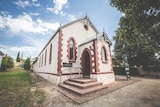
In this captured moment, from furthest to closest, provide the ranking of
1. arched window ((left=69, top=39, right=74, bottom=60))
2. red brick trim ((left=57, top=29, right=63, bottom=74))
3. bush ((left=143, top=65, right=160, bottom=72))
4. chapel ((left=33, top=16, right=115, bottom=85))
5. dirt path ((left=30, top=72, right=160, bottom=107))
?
1. bush ((left=143, top=65, right=160, bottom=72))
2. arched window ((left=69, top=39, right=74, bottom=60))
3. red brick trim ((left=57, top=29, right=63, bottom=74))
4. chapel ((left=33, top=16, right=115, bottom=85))
5. dirt path ((left=30, top=72, right=160, bottom=107))

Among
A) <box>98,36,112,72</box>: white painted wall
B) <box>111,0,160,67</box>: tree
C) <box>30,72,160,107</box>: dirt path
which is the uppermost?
<box>111,0,160,67</box>: tree

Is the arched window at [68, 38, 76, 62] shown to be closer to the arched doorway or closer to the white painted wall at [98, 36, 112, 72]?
the arched doorway

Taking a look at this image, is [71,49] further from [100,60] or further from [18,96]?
[18,96]

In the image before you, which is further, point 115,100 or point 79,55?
point 79,55

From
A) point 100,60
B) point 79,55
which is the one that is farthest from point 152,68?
point 79,55

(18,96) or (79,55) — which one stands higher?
(79,55)

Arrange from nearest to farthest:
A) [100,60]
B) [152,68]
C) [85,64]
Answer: [100,60] < [85,64] < [152,68]

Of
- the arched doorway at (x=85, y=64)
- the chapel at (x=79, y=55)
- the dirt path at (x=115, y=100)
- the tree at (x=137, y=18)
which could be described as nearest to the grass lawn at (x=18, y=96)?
the dirt path at (x=115, y=100)

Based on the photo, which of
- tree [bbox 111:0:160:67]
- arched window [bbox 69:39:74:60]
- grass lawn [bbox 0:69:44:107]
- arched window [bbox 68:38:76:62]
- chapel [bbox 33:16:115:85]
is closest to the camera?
grass lawn [bbox 0:69:44:107]

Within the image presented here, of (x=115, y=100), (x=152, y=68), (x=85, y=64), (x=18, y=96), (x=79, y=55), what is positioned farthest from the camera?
(x=152, y=68)

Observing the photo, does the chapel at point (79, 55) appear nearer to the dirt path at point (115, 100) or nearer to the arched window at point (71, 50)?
the arched window at point (71, 50)

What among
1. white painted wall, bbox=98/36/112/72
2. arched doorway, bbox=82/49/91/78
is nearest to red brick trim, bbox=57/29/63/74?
arched doorway, bbox=82/49/91/78

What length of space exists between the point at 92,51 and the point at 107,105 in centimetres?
567

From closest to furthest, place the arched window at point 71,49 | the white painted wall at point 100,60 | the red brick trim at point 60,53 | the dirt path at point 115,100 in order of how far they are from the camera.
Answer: the dirt path at point 115,100 → the red brick trim at point 60,53 → the white painted wall at point 100,60 → the arched window at point 71,49
